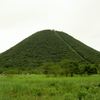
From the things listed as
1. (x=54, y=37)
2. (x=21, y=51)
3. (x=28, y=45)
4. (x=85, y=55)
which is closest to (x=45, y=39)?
(x=54, y=37)

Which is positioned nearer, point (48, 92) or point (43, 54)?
point (48, 92)

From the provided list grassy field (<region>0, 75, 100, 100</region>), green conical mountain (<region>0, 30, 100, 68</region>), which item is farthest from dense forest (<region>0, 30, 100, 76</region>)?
grassy field (<region>0, 75, 100, 100</region>)

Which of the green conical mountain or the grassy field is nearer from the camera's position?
the grassy field

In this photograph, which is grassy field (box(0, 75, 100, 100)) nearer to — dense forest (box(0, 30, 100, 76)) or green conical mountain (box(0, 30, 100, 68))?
dense forest (box(0, 30, 100, 76))

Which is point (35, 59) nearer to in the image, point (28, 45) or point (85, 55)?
point (28, 45)

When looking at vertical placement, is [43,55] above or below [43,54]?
below

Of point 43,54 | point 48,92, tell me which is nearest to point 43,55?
point 43,54

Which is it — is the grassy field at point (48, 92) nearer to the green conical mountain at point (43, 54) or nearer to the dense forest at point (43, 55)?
the dense forest at point (43, 55)

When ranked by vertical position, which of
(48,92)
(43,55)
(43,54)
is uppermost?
(43,54)

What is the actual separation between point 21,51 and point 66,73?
5940cm

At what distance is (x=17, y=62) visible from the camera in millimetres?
90062

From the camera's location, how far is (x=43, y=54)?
10144cm

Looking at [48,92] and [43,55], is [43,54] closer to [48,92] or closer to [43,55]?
[43,55]

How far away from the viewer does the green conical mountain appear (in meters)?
91.7
